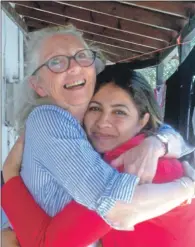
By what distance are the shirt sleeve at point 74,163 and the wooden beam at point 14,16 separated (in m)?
0.90

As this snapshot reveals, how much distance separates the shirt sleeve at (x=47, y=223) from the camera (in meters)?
0.47

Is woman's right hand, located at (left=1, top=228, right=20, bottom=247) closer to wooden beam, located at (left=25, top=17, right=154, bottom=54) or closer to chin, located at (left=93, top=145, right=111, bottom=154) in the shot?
chin, located at (left=93, top=145, right=111, bottom=154)

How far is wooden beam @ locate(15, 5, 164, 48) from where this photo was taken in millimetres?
1511

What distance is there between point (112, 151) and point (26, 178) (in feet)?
0.40

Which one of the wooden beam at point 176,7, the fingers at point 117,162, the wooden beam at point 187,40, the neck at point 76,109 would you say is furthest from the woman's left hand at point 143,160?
the wooden beam at point 176,7

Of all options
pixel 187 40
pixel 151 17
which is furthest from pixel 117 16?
pixel 187 40

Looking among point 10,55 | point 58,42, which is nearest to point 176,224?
point 58,42

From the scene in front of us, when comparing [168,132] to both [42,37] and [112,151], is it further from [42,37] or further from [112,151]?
[42,37]

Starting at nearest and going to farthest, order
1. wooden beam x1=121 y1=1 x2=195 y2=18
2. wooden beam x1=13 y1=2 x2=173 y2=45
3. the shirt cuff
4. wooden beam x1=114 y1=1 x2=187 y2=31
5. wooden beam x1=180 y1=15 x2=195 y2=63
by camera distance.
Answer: the shirt cuff → wooden beam x1=180 y1=15 x2=195 y2=63 → wooden beam x1=121 y1=1 x2=195 y2=18 → wooden beam x1=114 y1=1 x2=187 y2=31 → wooden beam x1=13 y1=2 x2=173 y2=45

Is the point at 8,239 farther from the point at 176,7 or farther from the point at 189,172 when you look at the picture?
the point at 176,7

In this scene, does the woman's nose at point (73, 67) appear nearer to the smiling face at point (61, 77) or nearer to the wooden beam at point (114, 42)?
the smiling face at point (61, 77)

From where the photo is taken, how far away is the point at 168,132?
2.03 feet

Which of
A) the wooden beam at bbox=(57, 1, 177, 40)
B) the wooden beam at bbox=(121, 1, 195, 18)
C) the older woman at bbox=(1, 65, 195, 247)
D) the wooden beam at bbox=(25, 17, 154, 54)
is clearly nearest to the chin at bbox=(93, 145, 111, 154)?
the older woman at bbox=(1, 65, 195, 247)

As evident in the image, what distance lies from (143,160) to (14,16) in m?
1.12
